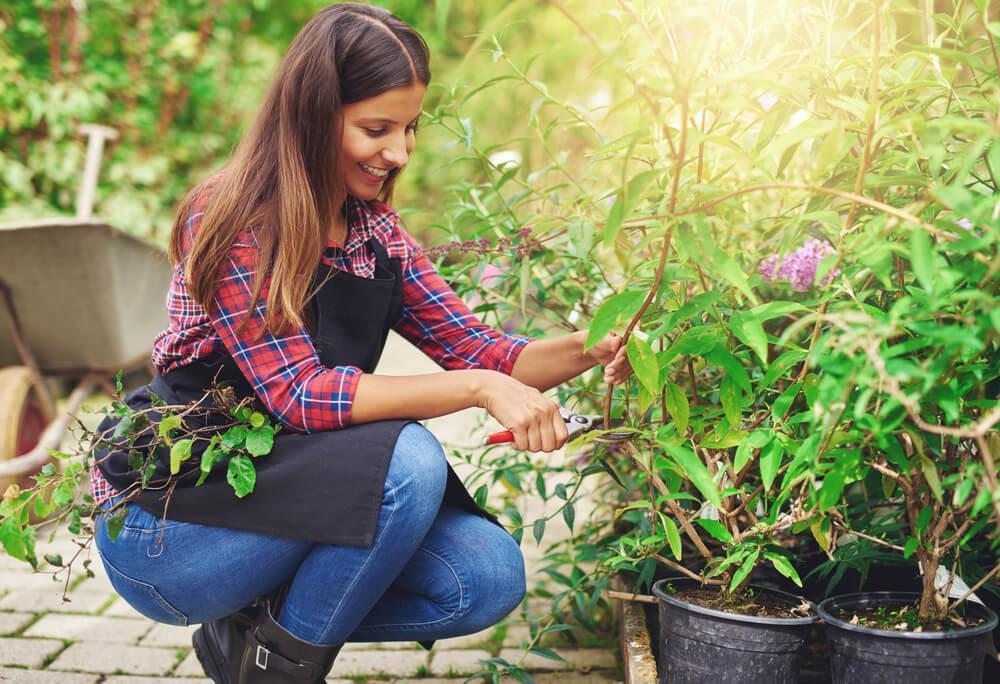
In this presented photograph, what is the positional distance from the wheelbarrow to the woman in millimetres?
1341

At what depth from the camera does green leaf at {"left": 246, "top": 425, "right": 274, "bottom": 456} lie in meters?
1.56

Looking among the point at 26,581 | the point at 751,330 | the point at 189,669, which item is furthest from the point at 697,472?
the point at 26,581

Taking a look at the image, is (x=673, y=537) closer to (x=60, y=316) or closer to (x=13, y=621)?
(x=13, y=621)

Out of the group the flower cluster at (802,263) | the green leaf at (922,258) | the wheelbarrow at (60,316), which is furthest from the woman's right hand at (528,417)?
the wheelbarrow at (60,316)

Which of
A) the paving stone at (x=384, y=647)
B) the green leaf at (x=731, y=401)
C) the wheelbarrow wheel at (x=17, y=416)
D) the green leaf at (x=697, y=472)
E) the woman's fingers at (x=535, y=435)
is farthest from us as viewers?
the wheelbarrow wheel at (x=17, y=416)

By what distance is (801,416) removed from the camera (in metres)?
1.31

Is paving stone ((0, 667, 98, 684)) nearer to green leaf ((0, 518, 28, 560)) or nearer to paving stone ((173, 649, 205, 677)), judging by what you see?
paving stone ((173, 649, 205, 677))

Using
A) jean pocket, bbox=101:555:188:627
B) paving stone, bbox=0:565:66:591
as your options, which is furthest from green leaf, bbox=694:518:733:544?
paving stone, bbox=0:565:66:591

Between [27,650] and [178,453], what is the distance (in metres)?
0.97

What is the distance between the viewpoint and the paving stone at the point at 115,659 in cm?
210

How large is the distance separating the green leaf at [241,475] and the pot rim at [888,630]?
85cm

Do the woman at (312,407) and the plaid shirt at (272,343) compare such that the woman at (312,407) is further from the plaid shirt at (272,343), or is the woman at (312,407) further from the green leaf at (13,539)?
the green leaf at (13,539)

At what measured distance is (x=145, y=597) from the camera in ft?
5.50

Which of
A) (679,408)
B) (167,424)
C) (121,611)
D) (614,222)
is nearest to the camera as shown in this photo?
(614,222)
